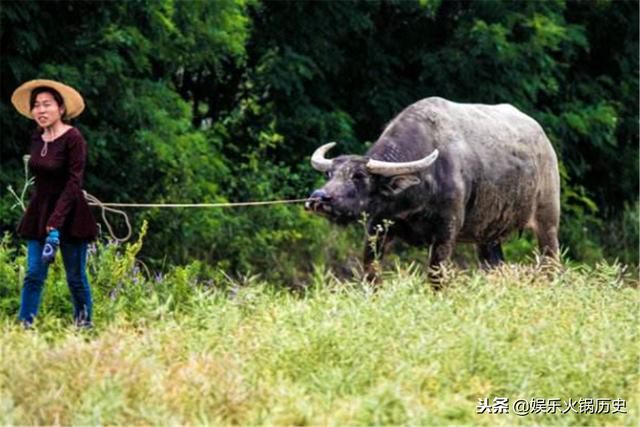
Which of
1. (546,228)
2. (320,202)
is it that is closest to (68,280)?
(320,202)

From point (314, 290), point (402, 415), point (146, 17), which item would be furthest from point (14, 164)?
point (402, 415)

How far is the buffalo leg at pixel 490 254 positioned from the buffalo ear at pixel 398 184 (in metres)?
2.29

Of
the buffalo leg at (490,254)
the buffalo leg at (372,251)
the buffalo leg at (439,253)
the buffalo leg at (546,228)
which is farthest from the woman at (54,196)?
the buffalo leg at (546,228)

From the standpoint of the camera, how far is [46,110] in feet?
32.8

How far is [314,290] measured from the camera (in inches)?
417

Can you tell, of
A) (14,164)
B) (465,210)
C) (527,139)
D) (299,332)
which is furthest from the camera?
(14,164)

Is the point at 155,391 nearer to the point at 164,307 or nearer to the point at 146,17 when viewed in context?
the point at 164,307

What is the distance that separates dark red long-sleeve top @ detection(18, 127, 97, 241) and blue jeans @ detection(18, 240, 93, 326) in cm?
9

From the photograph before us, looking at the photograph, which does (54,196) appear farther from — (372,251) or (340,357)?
(372,251)

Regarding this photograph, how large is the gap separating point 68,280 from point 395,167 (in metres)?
3.68

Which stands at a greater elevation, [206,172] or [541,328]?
[541,328]

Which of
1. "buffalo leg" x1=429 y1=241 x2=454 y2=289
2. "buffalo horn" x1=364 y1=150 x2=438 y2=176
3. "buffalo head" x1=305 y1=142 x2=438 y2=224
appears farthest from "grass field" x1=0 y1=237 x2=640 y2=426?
"buffalo leg" x1=429 y1=241 x2=454 y2=289

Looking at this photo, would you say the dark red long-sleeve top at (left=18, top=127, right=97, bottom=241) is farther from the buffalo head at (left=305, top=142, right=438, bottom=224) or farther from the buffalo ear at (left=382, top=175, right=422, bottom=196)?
the buffalo ear at (left=382, top=175, right=422, bottom=196)

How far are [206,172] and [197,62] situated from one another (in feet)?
4.78
